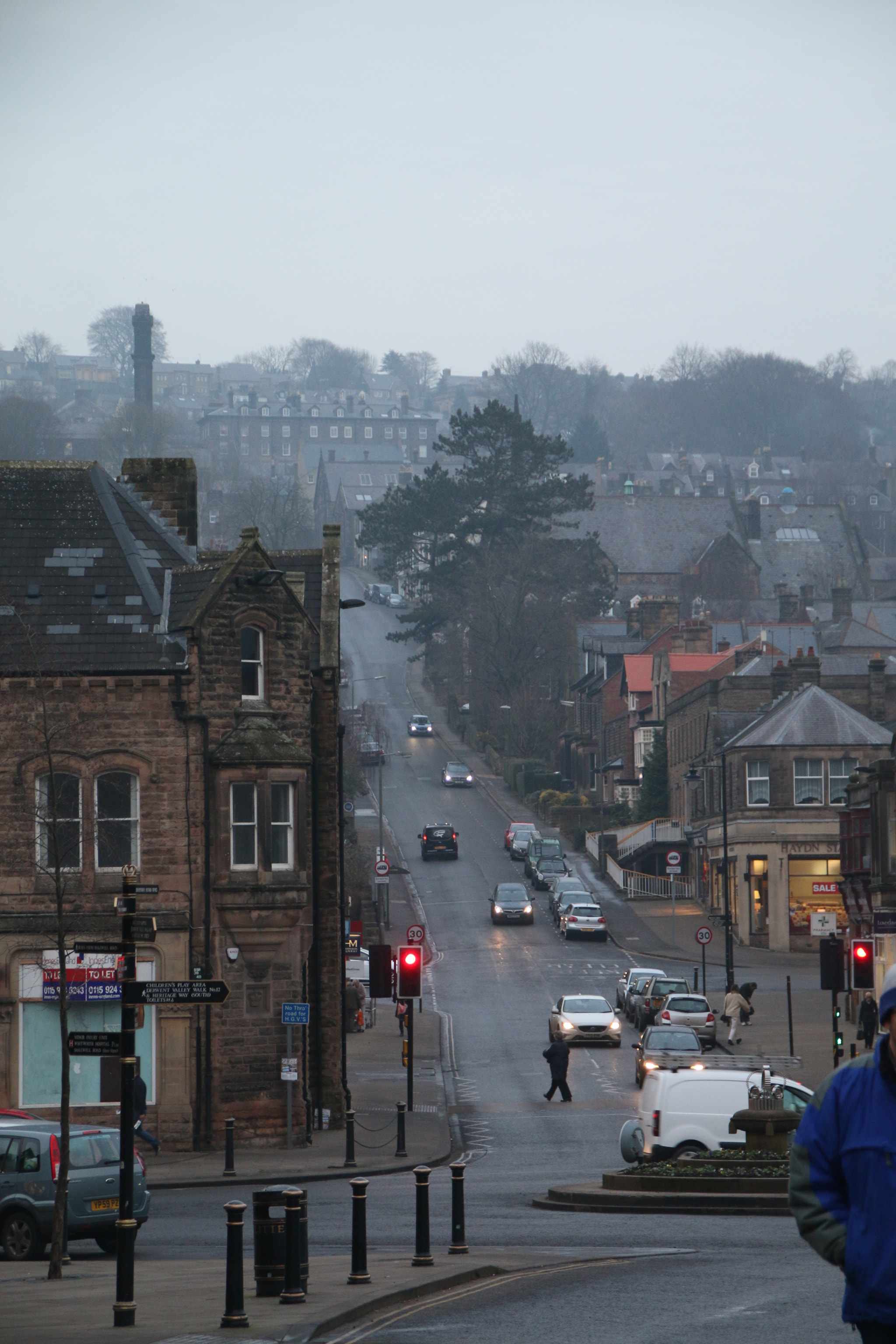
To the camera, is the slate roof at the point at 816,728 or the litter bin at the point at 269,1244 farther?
the slate roof at the point at 816,728

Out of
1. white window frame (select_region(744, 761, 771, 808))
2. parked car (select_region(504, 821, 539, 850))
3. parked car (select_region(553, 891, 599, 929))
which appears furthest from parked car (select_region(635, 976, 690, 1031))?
parked car (select_region(504, 821, 539, 850))

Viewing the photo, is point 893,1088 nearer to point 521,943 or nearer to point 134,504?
point 134,504

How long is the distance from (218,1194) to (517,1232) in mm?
7121

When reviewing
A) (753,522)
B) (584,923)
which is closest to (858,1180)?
(584,923)

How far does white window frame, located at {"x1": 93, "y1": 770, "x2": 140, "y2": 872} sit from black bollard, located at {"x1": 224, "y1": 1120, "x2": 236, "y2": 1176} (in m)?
5.23

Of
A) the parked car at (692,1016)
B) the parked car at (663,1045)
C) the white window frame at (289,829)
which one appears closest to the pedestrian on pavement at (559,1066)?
the parked car at (663,1045)

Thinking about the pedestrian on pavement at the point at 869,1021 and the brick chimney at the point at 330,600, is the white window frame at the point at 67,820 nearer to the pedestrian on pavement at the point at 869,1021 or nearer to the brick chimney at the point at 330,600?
the brick chimney at the point at 330,600

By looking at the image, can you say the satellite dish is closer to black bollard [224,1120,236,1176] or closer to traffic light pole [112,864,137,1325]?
black bollard [224,1120,236,1176]

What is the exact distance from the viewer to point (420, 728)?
410ft

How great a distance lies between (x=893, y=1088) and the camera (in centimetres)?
653

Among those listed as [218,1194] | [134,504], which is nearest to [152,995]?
[218,1194]

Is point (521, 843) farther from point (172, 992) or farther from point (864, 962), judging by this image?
point (172, 992)

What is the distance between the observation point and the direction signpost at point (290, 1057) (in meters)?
29.2

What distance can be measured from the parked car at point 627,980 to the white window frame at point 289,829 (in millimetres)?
19686
